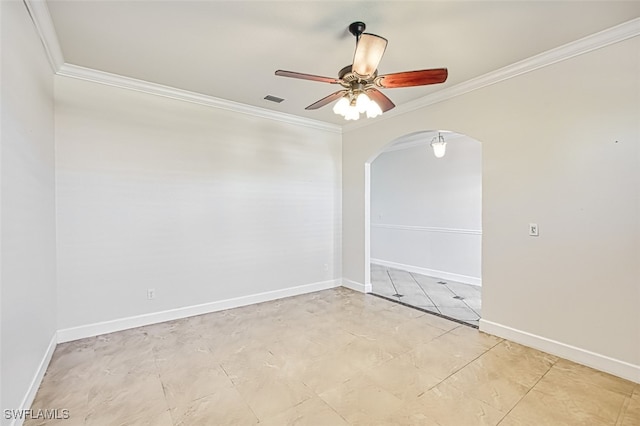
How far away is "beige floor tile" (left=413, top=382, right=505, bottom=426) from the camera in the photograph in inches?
75.7

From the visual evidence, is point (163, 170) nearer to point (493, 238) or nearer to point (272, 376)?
point (272, 376)

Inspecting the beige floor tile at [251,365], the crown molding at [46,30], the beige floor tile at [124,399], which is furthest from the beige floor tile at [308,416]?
the crown molding at [46,30]

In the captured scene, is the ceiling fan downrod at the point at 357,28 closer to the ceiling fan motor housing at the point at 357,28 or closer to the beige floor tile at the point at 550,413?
the ceiling fan motor housing at the point at 357,28

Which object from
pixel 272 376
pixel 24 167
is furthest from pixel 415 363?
pixel 24 167

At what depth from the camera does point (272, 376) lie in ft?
7.99

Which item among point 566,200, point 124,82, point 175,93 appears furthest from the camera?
point 175,93

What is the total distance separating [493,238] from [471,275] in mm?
2384

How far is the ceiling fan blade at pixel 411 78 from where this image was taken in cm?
205

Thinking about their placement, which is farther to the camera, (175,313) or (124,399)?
(175,313)

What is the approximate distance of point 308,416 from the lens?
1.97 metres

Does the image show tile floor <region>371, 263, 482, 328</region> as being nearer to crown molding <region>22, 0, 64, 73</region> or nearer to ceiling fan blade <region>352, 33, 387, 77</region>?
ceiling fan blade <region>352, 33, 387, 77</region>

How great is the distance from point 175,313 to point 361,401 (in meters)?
2.58

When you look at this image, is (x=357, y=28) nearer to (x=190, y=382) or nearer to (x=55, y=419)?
(x=190, y=382)

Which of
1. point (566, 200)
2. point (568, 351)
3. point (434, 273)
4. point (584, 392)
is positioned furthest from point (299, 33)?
point (434, 273)
